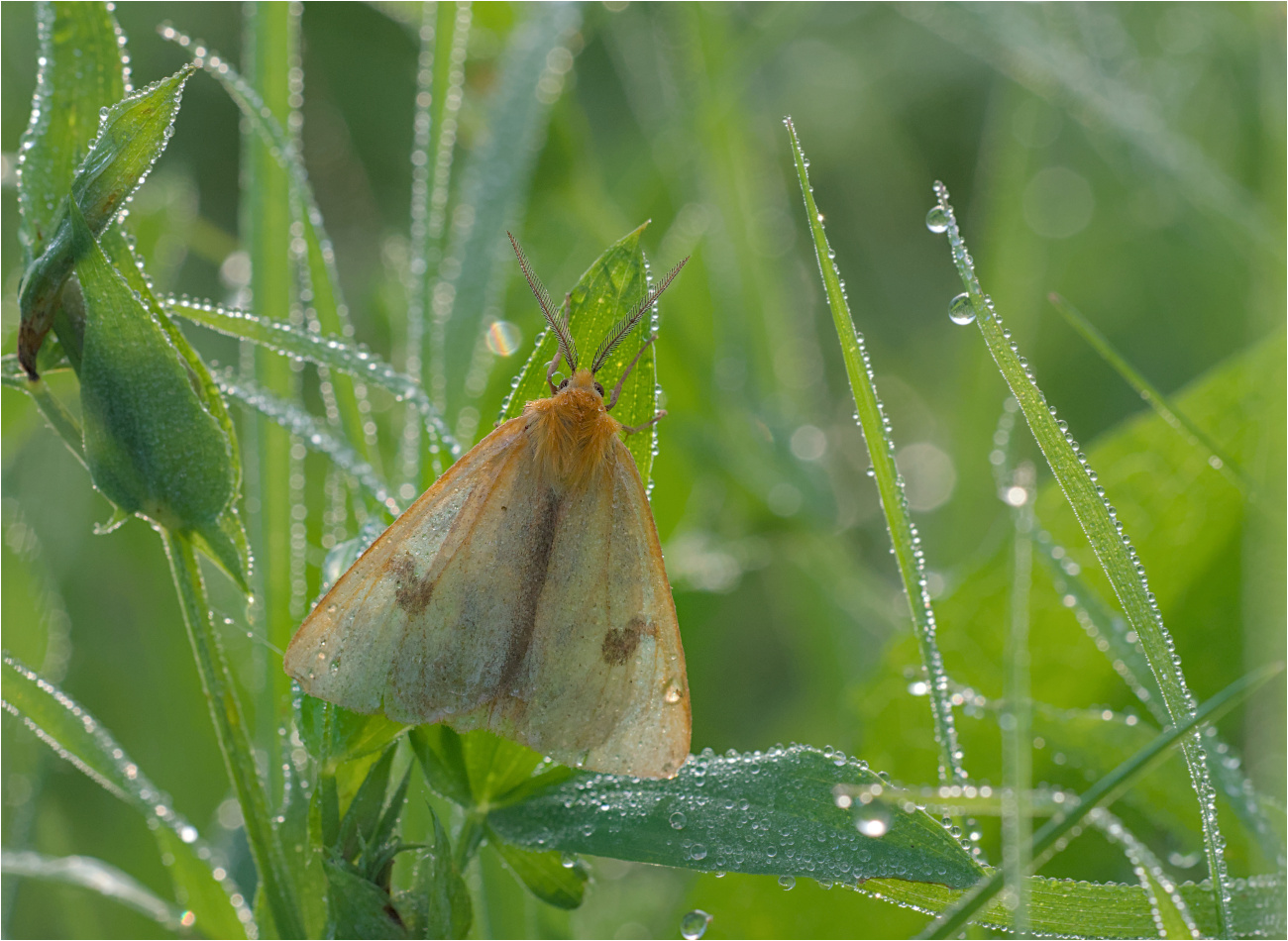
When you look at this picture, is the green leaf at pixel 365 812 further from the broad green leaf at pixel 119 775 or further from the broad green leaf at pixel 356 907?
the broad green leaf at pixel 119 775

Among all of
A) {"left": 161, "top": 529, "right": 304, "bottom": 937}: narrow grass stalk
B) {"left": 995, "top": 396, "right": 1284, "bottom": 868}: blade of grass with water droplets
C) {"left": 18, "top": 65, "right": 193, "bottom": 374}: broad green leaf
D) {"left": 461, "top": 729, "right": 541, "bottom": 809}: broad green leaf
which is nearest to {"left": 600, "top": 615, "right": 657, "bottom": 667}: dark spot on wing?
{"left": 461, "top": 729, "right": 541, "bottom": 809}: broad green leaf

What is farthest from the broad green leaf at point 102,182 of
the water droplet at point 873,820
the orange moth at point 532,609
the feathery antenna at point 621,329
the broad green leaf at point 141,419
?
the water droplet at point 873,820

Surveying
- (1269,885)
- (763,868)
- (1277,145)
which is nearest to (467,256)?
(763,868)

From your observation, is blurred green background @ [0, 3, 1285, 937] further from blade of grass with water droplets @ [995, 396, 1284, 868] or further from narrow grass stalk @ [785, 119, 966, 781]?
narrow grass stalk @ [785, 119, 966, 781]

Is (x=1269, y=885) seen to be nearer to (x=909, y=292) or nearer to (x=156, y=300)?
(x=156, y=300)

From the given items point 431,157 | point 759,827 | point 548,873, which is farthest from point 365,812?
point 431,157

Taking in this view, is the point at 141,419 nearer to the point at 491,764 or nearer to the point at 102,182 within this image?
the point at 102,182
